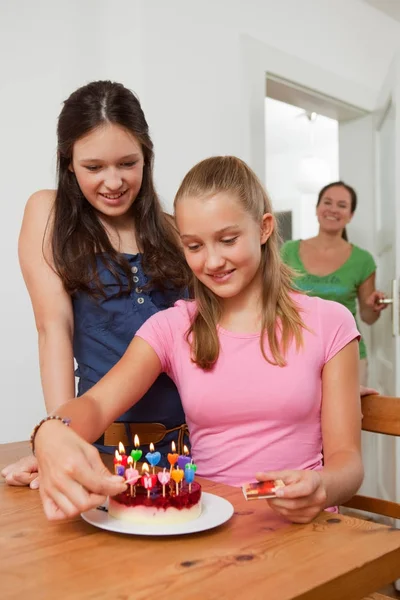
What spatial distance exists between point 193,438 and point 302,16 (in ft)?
8.01

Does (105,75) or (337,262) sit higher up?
(105,75)

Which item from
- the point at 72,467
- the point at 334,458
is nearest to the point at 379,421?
the point at 334,458

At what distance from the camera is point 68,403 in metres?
1.16

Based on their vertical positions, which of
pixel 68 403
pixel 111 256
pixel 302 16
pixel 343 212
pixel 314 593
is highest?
pixel 302 16

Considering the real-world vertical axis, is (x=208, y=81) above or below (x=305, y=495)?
above

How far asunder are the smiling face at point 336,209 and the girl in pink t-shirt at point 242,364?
226 centimetres

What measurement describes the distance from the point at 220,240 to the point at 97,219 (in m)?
0.45

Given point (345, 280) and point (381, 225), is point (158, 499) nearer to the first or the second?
point (345, 280)

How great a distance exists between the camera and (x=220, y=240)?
49.0 inches

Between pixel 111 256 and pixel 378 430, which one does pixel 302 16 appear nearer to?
pixel 111 256

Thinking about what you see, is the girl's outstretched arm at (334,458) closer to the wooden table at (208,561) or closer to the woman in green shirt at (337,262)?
the wooden table at (208,561)

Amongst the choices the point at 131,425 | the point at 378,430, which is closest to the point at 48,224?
the point at 131,425

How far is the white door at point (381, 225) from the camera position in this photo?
2.88 m

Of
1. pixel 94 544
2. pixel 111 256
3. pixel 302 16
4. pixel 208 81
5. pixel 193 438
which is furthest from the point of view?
pixel 302 16
